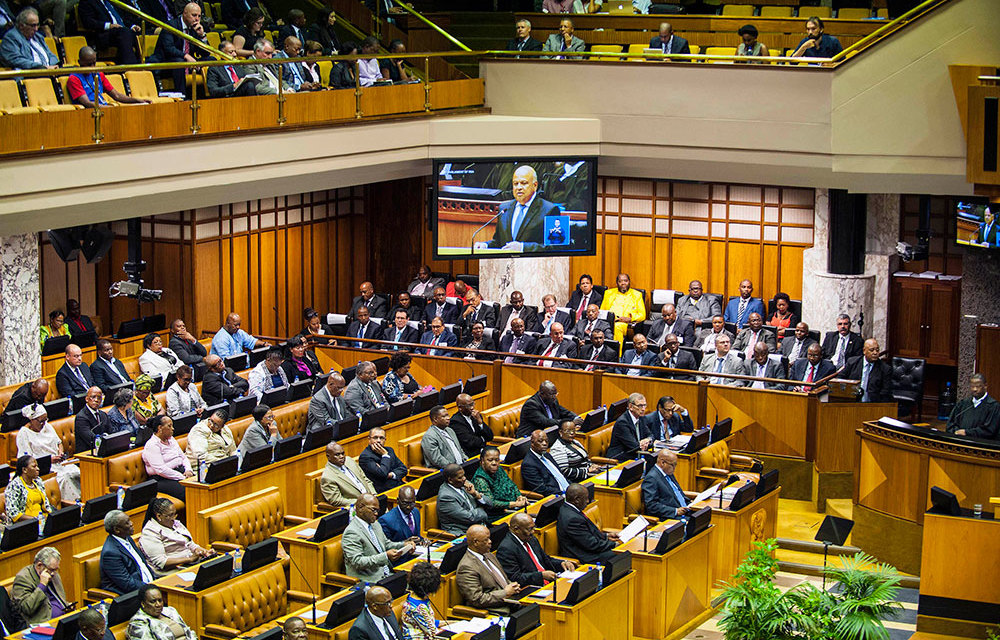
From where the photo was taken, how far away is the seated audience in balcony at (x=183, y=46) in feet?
40.8

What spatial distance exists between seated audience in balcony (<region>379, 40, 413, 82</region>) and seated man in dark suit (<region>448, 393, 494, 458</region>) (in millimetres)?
4393

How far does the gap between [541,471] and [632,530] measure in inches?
43.8

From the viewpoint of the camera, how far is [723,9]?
16.8 metres

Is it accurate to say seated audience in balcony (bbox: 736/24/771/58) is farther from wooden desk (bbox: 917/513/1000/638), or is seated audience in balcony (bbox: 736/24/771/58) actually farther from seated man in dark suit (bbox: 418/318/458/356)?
wooden desk (bbox: 917/513/1000/638)

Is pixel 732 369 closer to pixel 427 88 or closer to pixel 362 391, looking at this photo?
pixel 362 391

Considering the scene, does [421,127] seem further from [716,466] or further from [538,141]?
[716,466]

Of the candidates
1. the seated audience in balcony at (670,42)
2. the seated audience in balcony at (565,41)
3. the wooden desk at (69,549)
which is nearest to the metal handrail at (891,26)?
the seated audience in balcony at (670,42)

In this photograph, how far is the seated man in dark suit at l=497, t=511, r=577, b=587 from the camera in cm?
895

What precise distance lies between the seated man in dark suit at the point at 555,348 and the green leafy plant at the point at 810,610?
582cm

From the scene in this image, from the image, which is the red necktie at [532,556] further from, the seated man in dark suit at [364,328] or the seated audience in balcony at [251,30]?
the seated audience in balcony at [251,30]

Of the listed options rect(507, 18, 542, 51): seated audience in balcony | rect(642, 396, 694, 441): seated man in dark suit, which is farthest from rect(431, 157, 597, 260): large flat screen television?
rect(642, 396, 694, 441): seated man in dark suit

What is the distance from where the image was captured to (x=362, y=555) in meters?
8.96

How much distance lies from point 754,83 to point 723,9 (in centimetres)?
284

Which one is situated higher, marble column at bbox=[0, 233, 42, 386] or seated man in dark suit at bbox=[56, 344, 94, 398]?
marble column at bbox=[0, 233, 42, 386]
